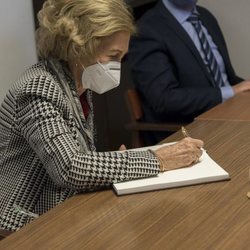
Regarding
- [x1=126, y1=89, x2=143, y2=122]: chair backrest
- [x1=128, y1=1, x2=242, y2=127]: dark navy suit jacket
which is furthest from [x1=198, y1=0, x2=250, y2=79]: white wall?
[x1=126, y1=89, x2=143, y2=122]: chair backrest

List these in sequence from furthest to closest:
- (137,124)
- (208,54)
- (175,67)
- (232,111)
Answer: (208,54) → (175,67) → (137,124) → (232,111)

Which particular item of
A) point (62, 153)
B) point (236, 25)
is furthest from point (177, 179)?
point (236, 25)

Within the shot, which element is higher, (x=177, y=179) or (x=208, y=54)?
(x=177, y=179)

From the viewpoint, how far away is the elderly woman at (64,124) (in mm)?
1561

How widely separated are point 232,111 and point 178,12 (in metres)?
0.76

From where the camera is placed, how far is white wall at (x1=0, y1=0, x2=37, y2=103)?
8.03 feet

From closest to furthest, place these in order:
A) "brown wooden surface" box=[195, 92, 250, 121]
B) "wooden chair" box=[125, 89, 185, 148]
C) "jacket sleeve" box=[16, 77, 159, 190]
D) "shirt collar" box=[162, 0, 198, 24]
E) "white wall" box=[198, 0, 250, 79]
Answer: "jacket sleeve" box=[16, 77, 159, 190] < "brown wooden surface" box=[195, 92, 250, 121] < "wooden chair" box=[125, 89, 185, 148] < "shirt collar" box=[162, 0, 198, 24] < "white wall" box=[198, 0, 250, 79]

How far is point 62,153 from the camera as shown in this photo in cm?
154

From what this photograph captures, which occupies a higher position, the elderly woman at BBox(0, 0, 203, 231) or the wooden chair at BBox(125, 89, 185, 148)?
the elderly woman at BBox(0, 0, 203, 231)

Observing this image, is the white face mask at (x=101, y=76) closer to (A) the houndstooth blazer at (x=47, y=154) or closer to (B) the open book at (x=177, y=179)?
(A) the houndstooth blazer at (x=47, y=154)

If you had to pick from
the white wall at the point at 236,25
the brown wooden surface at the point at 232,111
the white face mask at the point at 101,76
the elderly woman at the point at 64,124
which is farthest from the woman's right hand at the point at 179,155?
the white wall at the point at 236,25

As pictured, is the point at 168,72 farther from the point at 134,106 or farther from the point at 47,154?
the point at 47,154

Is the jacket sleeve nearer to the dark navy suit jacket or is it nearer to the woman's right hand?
the woman's right hand

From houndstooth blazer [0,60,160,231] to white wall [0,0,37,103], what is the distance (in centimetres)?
75
